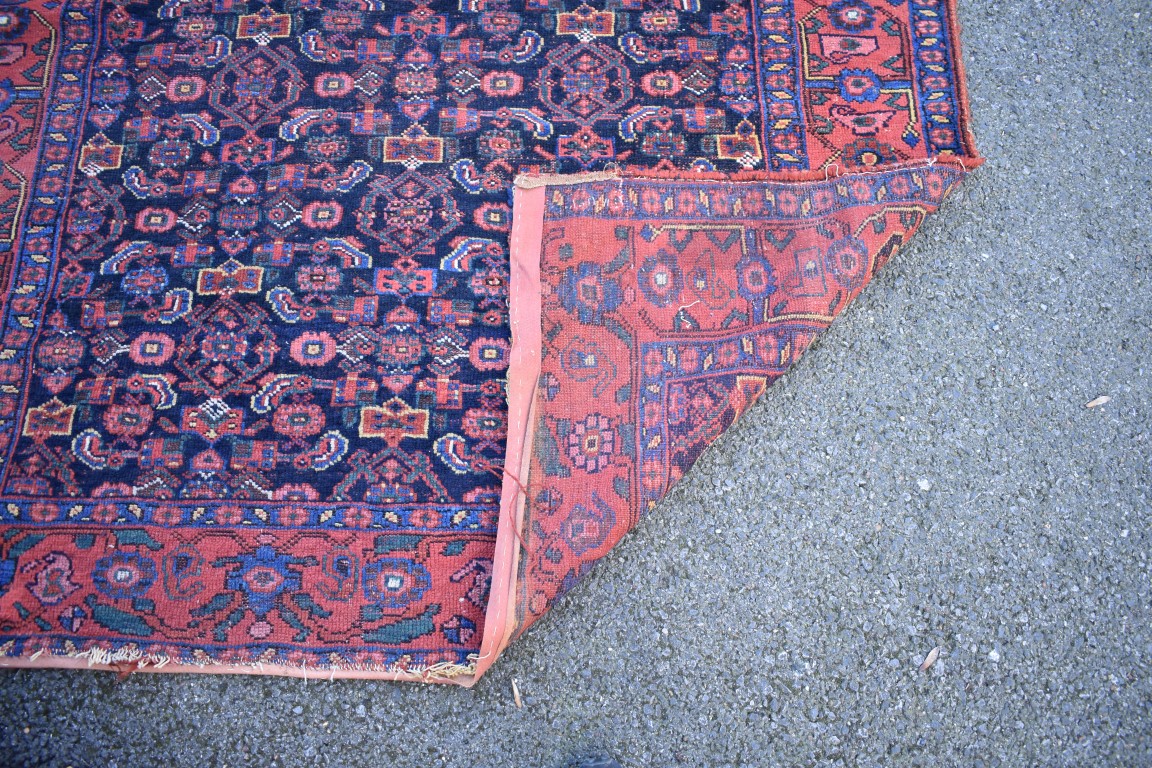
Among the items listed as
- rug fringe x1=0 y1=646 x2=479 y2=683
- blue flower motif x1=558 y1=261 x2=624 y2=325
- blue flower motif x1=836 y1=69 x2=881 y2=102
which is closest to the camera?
rug fringe x1=0 y1=646 x2=479 y2=683

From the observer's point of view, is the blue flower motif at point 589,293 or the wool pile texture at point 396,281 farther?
the blue flower motif at point 589,293

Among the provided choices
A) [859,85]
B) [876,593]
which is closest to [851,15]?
[859,85]

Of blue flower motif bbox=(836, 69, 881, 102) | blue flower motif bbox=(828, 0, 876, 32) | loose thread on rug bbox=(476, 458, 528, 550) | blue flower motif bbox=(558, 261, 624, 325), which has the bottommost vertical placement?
loose thread on rug bbox=(476, 458, 528, 550)

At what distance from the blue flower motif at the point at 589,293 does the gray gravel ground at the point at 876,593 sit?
470 mm

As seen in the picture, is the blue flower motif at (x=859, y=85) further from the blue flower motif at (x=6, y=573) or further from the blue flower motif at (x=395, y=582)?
the blue flower motif at (x=6, y=573)

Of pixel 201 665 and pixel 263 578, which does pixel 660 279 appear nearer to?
pixel 263 578

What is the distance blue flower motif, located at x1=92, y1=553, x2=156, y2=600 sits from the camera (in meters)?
1.95

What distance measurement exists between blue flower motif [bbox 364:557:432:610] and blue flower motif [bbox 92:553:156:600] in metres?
0.52

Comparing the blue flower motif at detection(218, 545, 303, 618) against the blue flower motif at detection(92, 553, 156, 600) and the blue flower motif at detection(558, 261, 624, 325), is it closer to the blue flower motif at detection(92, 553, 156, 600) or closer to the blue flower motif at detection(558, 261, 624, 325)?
the blue flower motif at detection(92, 553, 156, 600)

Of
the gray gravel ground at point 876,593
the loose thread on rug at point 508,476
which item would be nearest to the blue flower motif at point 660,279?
the gray gravel ground at point 876,593

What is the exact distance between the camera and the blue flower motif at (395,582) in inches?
76.7

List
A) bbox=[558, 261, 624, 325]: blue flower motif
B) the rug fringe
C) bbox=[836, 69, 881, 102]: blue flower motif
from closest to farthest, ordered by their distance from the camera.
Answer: the rug fringe, bbox=[558, 261, 624, 325]: blue flower motif, bbox=[836, 69, 881, 102]: blue flower motif

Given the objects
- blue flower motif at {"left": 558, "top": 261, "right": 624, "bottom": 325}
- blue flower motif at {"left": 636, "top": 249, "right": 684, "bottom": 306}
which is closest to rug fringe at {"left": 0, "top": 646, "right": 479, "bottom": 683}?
blue flower motif at {"left": 558, "top": 261, "right": 624, "bottom": 325}

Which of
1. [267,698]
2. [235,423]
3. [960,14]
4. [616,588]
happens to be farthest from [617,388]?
[960,14]
